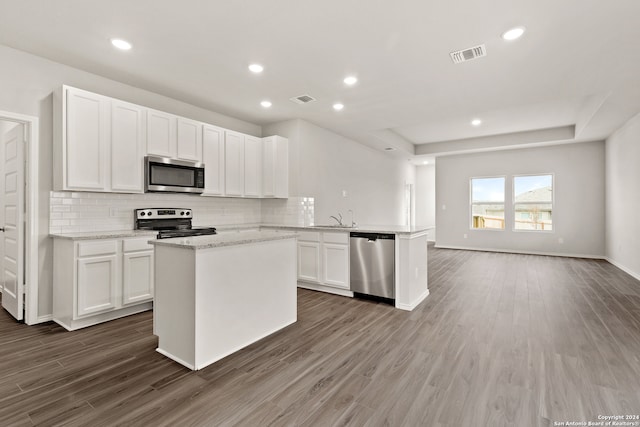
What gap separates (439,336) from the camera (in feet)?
9.42

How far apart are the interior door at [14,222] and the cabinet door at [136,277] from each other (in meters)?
1.01

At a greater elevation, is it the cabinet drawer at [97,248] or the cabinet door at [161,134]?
the cabinet door at [161,134]

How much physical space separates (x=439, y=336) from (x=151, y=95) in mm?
4609

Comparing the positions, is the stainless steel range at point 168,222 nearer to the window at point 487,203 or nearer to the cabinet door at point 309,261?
the cabinet door at point 309,261

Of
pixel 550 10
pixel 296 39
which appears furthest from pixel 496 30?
pixel 296 39

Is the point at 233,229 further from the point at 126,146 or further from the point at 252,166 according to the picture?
the point at 126,146

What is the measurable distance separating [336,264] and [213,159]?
2.44 meters

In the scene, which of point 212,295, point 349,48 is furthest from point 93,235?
point 349,48

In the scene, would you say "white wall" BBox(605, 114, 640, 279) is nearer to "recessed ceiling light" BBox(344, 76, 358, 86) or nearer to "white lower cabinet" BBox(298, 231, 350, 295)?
"recessed ceiling light" BBox(344, 76, 358, 86)

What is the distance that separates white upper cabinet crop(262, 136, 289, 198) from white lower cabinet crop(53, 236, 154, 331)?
230 centimetres

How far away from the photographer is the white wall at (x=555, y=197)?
7.22m

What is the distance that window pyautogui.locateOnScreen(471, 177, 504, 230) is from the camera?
27.5 ft

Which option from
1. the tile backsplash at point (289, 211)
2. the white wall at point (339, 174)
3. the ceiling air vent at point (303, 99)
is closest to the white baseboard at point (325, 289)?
the tile backsplash at point (289, 211)

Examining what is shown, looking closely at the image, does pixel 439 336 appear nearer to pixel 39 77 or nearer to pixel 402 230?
pixel 402 230
